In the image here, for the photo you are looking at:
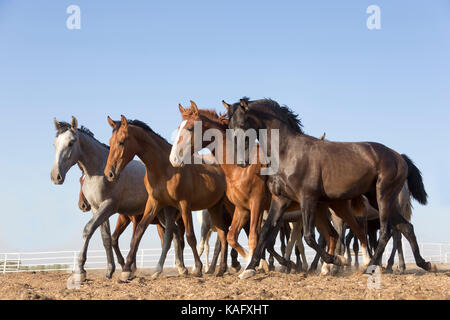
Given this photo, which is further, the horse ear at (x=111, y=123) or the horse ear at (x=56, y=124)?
the horse ear at (x=56, y=124)

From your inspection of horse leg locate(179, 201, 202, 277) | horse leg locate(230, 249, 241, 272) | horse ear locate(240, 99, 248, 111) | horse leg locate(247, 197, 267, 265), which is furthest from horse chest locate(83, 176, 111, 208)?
horse ear locate(240, 99, 248, 111)

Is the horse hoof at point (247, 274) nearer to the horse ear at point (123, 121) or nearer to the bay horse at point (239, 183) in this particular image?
the bay horse at point (239, 183)

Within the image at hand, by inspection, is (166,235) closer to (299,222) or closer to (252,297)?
(299,222)

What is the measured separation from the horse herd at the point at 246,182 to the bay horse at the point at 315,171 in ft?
0.05

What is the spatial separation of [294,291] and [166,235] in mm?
4630

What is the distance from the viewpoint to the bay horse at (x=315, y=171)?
7816 mm

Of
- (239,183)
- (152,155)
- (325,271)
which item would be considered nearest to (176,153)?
(152,155)

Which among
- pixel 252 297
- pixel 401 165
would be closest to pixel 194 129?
pixel 401 165

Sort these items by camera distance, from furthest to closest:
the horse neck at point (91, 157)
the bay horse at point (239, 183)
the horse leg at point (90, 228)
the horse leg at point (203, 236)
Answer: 1. the horse leg at point (203, 236)
2. the horse neck at point (91, 157)
3. the horse leg at point (90, 228)
4. the bay horse at point (239, 183)

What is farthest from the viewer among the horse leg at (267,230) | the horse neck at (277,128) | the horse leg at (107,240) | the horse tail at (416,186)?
the horse tail at (416,186)

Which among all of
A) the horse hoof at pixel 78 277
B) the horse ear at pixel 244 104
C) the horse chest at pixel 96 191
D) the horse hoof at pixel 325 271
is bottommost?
the horse hoof at pixel 78 277

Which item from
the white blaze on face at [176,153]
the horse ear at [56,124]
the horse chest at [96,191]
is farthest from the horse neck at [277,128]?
the horse ear at [56,124]

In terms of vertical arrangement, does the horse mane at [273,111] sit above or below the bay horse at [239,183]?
above

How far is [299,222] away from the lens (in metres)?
11.2
